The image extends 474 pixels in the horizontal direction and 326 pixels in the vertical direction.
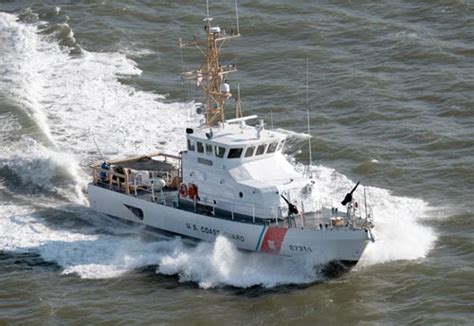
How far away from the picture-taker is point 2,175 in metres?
42.0

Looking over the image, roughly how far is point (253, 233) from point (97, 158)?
447 inches

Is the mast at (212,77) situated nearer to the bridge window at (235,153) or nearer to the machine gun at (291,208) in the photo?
the bridge window at (235,153)

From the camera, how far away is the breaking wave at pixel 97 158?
3412cm

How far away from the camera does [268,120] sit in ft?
151

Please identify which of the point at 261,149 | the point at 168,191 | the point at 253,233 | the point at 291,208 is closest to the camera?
the point at 291,208

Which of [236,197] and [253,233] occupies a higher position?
[236,197]

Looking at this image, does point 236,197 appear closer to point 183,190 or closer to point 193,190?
point 193,190

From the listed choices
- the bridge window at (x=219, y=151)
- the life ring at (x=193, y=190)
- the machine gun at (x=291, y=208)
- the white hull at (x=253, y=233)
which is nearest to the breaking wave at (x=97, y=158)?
the white hull at (x=253, y=233)

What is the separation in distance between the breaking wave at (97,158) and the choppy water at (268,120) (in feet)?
0.27

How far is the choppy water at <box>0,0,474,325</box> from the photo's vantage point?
3228cm

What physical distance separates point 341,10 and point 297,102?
11.2 metres

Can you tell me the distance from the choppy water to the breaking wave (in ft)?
0.27

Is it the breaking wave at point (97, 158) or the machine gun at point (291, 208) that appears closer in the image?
the machine gun at point (291, 208)

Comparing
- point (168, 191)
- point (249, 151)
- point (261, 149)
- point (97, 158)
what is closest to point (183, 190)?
point (168, 191)
